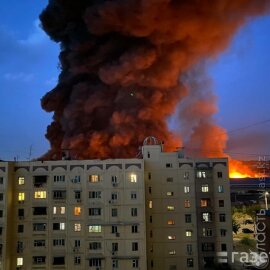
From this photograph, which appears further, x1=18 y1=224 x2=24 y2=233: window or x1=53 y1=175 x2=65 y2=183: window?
x1=53 y1=175 x2=65 y2=183: window

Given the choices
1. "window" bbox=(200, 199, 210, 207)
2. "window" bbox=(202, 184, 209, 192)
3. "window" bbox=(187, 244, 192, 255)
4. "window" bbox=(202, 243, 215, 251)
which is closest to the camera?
"window" bbox=(187, 244, 192, 255)

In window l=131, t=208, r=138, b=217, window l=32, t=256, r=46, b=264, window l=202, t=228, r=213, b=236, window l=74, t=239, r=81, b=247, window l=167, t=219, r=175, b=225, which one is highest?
window l=131, t=208, r=138, b=217

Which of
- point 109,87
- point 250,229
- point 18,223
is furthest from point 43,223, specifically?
point 250,229

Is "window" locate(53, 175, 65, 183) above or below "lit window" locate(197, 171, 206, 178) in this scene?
below

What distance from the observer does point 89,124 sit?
56562 mm

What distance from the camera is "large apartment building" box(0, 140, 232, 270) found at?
136 feet

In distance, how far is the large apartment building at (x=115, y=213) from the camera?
41.6 metres

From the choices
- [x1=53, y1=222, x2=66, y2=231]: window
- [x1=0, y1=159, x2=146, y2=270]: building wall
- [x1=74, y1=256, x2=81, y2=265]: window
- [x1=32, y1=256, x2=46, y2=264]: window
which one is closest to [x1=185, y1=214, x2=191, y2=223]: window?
[x1=0, y1=159, x2=146, y2=270]: building wall

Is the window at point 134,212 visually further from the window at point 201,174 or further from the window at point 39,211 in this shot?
the window at point 39,211

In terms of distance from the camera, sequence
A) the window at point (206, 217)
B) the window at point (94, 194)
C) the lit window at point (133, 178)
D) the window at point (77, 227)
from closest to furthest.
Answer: the window at point (77, 227) < the window at point (94, 194) < the lit window at point (133, 178) < the window at point (206, 217)

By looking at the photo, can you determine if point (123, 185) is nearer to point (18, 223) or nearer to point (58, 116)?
point (18, 223)

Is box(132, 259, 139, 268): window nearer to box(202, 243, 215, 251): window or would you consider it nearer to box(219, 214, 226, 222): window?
box(202, 243, 215, 251): window

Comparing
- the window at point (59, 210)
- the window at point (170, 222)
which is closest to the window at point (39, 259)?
the window at point (59, 210)

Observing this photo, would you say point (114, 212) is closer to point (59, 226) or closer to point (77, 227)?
point (77, 227)
